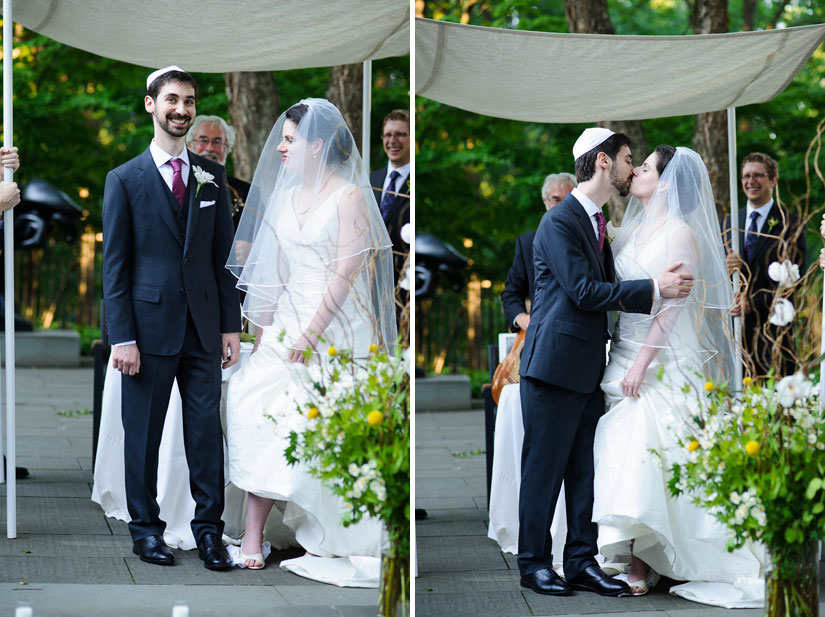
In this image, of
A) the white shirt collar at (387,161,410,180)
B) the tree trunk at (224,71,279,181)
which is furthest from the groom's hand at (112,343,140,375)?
the tree trunk at (224,71,279,181)

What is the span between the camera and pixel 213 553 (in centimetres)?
456

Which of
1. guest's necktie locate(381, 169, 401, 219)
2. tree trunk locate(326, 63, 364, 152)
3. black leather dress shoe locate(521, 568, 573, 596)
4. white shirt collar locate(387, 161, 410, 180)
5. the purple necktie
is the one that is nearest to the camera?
black leather dress shoe locate(521, 568, 573, 596)

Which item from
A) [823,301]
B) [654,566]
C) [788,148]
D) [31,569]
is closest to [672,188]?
[823,301]

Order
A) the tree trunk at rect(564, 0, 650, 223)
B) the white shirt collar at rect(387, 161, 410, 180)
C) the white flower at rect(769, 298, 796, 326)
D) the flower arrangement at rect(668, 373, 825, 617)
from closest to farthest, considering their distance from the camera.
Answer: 1. the flower arrangement at rect(668, 373, 825, 617)
2. the white flower at rect(769, 298, 796, 326)
3. the white shirt collar at rect(387, 161, 410, 180)
4. the tree trunk at rect(564, 0, 650, 223)

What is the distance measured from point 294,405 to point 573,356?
1.17 metres

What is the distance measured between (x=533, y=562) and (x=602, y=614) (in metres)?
0.43

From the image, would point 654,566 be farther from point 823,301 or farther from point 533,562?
point 823,301

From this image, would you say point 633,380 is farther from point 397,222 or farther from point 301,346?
point 301,346

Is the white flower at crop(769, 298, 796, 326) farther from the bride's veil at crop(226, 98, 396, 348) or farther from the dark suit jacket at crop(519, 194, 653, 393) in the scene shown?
the bride's veil at crop(226, 98, 396, 348)

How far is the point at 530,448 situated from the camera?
14.9ft

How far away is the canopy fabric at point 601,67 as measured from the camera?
470 cm

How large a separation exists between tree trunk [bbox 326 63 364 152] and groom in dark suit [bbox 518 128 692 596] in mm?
2391

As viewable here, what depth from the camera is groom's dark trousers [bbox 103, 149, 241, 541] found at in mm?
4578

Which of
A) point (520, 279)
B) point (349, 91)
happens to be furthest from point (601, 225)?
point (349, 91)
